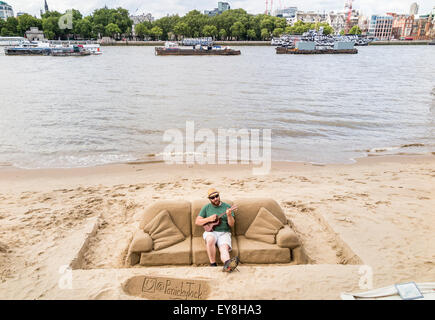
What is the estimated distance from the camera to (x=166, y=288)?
4.19 meters

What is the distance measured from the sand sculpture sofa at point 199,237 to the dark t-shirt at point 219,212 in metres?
0.22

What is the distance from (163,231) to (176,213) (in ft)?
1.20

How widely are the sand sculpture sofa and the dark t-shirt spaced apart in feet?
0.72

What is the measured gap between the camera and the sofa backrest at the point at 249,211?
17.3ft

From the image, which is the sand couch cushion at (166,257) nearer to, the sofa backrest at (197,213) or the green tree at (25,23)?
the sofa backrest at (197,213)

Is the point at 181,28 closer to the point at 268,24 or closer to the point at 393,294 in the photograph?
the point at 268,24

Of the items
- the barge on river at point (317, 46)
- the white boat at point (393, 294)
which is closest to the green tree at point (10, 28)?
the barge on river at point (317, 46)

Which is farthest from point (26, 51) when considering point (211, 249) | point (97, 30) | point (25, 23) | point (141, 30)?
point (211, 249)

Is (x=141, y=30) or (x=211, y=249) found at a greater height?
(x=141, y=30)

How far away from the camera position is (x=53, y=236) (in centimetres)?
585

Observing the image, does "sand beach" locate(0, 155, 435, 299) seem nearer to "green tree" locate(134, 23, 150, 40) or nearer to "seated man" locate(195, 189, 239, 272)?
"seated man" locate(195, 189, 239, 272)

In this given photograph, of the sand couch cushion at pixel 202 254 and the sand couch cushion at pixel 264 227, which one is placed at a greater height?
the sand couch cushion at pixel 264 227

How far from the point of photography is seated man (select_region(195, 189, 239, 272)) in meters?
4.74
